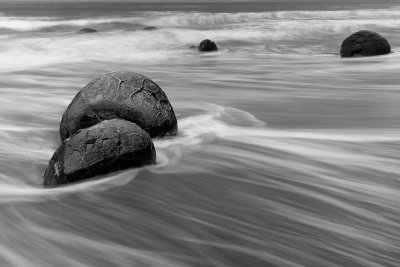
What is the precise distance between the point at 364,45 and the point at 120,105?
9.99 metres

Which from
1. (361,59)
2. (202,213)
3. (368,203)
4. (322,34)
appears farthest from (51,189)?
(322,34)

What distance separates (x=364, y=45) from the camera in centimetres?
1376

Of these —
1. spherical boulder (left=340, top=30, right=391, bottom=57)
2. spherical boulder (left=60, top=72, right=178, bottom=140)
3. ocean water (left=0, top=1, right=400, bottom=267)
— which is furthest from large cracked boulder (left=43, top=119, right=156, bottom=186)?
spherical boulder (left=340, top=30, right=391, bottom=57)

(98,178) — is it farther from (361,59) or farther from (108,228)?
(361,59)

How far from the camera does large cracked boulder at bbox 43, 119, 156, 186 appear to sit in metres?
4.36

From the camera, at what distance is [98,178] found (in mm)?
4445

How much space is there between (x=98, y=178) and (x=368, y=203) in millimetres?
2236

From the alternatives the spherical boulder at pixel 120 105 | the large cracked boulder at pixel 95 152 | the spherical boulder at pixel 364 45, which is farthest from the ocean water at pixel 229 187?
the spherical boulder at pixel 364 45

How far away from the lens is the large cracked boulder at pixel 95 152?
14.3 feet

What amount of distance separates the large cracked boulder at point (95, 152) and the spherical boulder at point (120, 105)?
864 millimetres

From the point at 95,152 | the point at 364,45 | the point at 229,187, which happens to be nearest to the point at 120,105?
the point at 95,152

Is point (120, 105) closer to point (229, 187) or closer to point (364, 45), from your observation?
point (229, 187)

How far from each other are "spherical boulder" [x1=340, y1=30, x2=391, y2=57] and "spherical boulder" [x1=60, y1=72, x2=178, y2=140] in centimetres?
942

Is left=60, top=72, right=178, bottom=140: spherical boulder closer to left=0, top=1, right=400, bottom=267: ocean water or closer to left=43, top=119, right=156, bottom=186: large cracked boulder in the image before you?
left=0, top=1, right=400, bottom=267: ocean water
